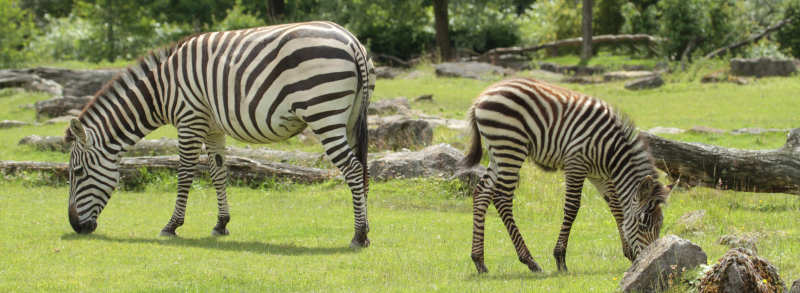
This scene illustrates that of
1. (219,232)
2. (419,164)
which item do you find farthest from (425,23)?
(219,232)

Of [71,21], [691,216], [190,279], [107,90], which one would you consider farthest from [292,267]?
[71,21]

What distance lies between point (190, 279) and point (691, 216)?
6.75 metres

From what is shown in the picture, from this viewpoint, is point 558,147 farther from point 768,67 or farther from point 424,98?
point 768,67

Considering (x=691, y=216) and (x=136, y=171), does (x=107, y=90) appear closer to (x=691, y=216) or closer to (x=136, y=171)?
(x=136, y=171)

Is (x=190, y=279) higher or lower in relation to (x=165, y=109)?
lower

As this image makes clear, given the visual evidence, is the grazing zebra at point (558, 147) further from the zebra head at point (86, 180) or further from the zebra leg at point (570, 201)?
the zebra head at point (86, 180)

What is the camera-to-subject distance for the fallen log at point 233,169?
47.6ft

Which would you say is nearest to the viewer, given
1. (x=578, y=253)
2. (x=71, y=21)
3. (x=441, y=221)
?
(x=578, y=253)

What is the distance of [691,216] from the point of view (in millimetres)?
10672

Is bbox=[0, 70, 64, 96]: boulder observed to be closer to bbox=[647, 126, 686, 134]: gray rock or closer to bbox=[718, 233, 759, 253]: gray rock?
bbox=[647, 126, 686, 134]: gray rock

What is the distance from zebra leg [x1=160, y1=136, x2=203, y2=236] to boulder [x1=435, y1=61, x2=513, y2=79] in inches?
825

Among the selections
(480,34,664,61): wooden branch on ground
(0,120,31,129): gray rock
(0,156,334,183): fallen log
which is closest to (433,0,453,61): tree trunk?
(480,34,664,61): wooden branch on ground

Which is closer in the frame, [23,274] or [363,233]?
[23,274]

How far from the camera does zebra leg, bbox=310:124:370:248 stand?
30.7ft
